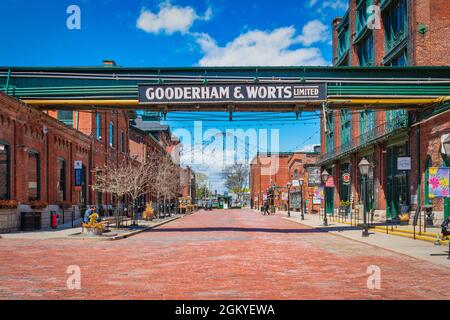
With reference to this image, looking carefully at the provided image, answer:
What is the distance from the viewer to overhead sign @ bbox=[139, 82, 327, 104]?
2511 centimetres

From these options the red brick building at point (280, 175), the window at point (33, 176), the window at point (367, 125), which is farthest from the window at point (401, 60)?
the red brick building at point (280, 175)

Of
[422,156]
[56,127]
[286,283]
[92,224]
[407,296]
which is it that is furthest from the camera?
[56,127]

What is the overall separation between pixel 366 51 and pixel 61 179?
3038cm

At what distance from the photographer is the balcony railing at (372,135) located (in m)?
33.3

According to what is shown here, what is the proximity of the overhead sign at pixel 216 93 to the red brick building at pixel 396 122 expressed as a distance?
2802 millimetres

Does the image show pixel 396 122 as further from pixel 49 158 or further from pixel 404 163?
pixel 49 158

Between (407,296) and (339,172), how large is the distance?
152 ft

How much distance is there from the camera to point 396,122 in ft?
113

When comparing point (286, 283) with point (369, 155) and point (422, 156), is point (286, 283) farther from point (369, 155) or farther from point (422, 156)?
point (369, 155)

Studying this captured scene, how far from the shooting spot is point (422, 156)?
99.8 feet

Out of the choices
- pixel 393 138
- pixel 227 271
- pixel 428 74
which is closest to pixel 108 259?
pixel 227 271

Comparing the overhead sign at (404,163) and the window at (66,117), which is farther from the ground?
the window at (66,117)

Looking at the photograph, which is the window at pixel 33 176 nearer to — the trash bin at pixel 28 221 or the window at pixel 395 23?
the trash bin at pixel 28 221

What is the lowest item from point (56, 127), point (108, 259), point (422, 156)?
point (108, 259)
